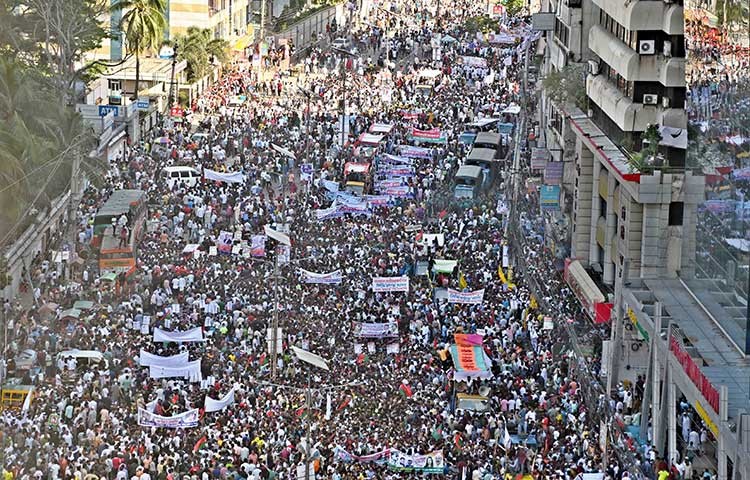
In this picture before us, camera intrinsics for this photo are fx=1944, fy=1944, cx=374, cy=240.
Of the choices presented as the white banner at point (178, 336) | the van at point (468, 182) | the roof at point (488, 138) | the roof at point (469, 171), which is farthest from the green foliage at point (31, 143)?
the roof at point (488, 138)

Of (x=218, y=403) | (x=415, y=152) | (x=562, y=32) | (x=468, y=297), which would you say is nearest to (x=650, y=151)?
(x=468, y=297)

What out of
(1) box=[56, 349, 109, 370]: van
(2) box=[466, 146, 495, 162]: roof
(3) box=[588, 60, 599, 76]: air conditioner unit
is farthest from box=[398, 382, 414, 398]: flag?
(2) box=[466, 146, 495, 162]: roof

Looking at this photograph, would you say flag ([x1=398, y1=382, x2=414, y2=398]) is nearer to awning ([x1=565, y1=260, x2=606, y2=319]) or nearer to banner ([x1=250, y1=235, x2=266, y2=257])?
awning ([x1=565, y1=260, x2=606, y2=319])

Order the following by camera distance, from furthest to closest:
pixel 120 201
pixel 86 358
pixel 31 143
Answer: pixel 120 201 → pixel 31 143 → pixel 86 358

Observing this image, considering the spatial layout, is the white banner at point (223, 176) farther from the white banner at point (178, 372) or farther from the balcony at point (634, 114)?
the white banner at point (178, 372)

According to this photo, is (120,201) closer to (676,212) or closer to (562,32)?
(562,32)

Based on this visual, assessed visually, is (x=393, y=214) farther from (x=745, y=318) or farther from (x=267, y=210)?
(x=745, y=318)
